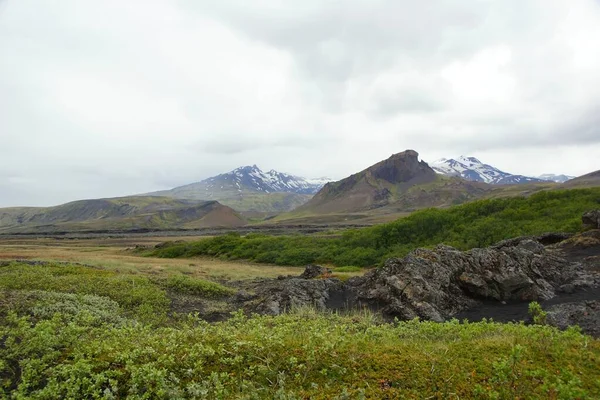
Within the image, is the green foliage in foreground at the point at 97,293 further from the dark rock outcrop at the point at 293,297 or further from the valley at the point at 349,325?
the dark rock outcrop at the point at 293,297

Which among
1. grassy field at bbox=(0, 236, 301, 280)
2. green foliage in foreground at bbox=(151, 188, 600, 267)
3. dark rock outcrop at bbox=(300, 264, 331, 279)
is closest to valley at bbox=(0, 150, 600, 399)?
dark rock outcrop at bbox=(300, 264, 331, 279)

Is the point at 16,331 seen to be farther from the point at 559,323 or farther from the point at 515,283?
the point at 515,283

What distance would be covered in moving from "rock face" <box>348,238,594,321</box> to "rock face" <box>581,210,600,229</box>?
11934mm

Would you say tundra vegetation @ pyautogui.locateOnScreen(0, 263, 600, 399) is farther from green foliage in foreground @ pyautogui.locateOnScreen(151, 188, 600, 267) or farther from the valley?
green foliage in foreground @ pyautogui.locateOnScreen(151, 188, 600, 267)

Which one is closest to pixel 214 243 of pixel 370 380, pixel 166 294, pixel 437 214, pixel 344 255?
pixel 344 255

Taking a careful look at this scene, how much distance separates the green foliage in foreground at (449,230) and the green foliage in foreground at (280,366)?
A: 129 feet

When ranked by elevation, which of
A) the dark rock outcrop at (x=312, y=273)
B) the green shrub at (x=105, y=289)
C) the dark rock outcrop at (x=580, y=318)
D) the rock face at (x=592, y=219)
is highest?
the rock face at (x=592, y=219)

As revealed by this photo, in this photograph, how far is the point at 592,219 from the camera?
34.9m

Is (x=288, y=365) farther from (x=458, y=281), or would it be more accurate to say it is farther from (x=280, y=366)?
(x=458, y=281)

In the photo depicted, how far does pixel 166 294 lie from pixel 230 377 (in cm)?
1757

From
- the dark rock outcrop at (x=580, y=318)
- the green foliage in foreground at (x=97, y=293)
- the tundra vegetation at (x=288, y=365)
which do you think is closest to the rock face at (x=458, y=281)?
the dark rock outcrop at (x=580, y=318)

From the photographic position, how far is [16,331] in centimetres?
702

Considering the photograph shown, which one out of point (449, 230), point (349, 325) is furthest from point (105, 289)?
point (449, 230)

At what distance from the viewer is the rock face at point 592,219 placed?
112ft
